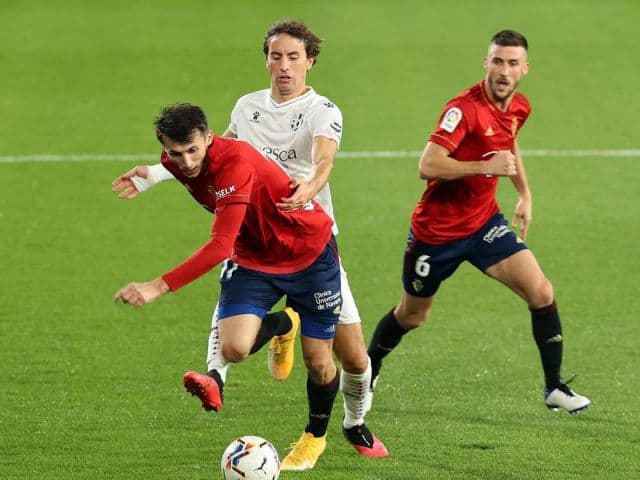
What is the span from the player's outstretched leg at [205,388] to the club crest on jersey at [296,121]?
1.66 m

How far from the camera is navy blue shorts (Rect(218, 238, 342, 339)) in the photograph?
7.25 m

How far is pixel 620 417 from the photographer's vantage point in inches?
336

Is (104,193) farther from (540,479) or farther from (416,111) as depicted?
(540,479)

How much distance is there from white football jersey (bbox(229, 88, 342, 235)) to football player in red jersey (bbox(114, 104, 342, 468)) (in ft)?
0.73

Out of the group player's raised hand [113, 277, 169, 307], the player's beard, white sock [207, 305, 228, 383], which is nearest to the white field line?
the player's beard

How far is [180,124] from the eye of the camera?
664 cm

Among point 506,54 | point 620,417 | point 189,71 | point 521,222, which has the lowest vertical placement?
point 189,71

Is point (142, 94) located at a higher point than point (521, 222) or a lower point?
lower

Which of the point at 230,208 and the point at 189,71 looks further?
the point at 189,71

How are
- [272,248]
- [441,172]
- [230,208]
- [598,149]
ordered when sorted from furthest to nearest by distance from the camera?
[598,149] → [441,172] → [272,248] → [230,208]

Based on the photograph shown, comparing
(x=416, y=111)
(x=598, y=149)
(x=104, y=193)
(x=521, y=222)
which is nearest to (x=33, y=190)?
(x=104, y=193)

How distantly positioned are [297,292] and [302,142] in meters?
0.90

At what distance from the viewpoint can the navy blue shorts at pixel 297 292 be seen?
7254 millimetres

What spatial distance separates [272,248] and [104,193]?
831 cm
